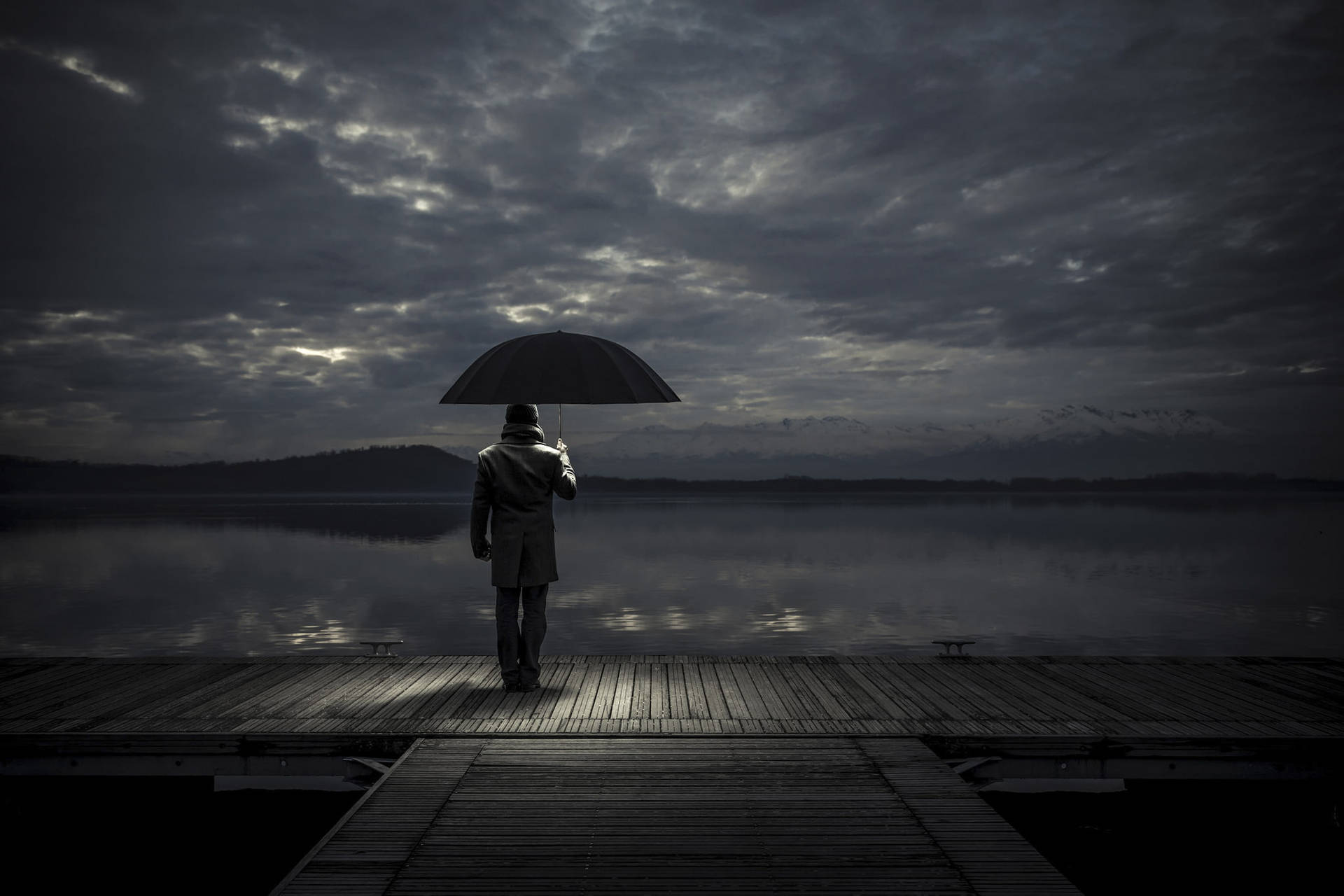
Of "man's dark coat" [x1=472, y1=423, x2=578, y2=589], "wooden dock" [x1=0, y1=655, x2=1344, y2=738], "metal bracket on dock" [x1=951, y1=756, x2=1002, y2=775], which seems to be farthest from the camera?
"man's dark coat" [x1=472, y1=423, x2=578, y2=589]

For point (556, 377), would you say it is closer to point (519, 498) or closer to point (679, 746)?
point (519, 498)

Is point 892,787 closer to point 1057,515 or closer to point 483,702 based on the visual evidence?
point 483,702

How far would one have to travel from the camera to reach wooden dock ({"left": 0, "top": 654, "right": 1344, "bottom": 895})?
3.89 metres

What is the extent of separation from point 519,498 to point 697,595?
23.5 metres

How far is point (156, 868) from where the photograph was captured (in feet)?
24.6

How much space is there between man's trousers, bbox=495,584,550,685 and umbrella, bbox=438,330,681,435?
1.66 meters

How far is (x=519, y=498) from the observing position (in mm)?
6785

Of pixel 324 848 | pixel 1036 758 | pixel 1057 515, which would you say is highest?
pixel 324 848

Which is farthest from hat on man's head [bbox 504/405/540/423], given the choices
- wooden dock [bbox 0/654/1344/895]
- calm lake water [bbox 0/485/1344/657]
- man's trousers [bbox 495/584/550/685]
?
calm lake water [bbox 0/485/1344/657]

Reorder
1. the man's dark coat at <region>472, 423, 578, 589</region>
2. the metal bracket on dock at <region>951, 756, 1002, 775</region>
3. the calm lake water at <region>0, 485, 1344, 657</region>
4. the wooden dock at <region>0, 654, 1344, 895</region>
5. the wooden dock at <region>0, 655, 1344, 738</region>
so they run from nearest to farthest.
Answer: the wooden dock at <region>0, 654, 1344, 895</region>
the metal bracket on dock at <region>951, 756, 1002, 775</region>
the wooden dock at <region>0, 655, 1344, 738</region>
the man's dark coat at <region>472, 423, 578, 589</region>
the calm lake water at <region>0, 485, 1344, 657</region>

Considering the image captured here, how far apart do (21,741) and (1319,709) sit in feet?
33.7

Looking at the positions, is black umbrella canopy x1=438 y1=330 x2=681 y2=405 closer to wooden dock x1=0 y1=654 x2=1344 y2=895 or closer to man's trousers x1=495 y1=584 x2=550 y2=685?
man's trousers x1=495 y1=584 x2=550 y2=685

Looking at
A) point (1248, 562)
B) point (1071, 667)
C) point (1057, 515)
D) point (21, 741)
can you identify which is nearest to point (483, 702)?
point (21, 741)

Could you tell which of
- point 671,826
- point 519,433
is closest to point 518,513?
point 519,433
